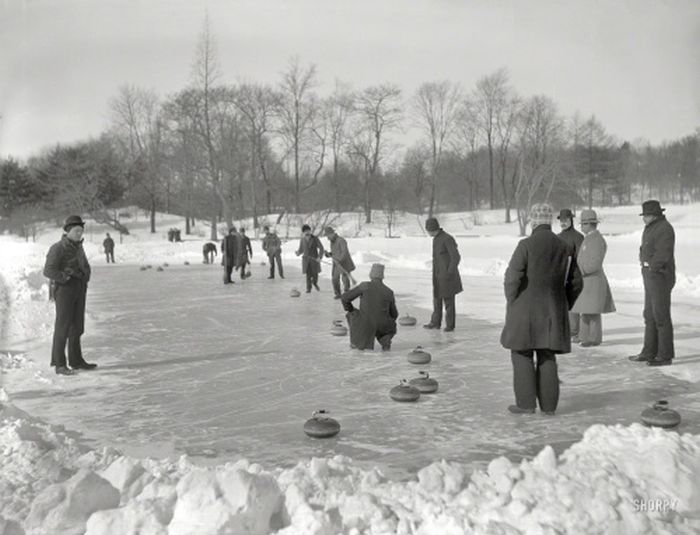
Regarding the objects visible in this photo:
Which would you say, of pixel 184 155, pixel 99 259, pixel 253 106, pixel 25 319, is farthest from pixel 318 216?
pixel 99 259

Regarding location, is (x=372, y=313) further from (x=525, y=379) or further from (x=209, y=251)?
(x=209, y=251)

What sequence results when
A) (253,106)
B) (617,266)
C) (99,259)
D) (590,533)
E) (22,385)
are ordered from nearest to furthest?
1. (590,533)
2. (22,385)
3. (253,106)
4. (617,266)
5. (99,259)

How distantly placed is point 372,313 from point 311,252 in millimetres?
7090

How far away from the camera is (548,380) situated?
5.02m

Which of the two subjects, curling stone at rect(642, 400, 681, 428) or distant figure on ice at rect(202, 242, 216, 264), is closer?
curling stone at rect(642, 400, 681, 428)

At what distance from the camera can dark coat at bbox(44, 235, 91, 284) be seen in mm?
6316

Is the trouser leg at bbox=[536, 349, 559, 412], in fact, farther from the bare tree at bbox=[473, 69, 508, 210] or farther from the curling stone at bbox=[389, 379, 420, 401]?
the bare tree at bbox=[473, 69, 508, 210]

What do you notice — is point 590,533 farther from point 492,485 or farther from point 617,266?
point 617,266

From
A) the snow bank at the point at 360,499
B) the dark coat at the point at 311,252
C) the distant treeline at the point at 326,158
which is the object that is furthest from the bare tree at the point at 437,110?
the snow bank at the point at 360,499

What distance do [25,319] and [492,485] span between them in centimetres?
895

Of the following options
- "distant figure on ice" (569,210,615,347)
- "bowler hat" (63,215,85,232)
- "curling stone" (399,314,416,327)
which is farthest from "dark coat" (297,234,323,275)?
"bowler hat" (63,215,85,232)

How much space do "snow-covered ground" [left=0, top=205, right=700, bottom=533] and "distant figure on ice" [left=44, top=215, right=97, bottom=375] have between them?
1.14 ft

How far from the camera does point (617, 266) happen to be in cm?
1741

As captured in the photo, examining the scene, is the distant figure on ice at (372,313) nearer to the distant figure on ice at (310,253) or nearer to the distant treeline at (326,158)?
the distant treeline at (326,158)
